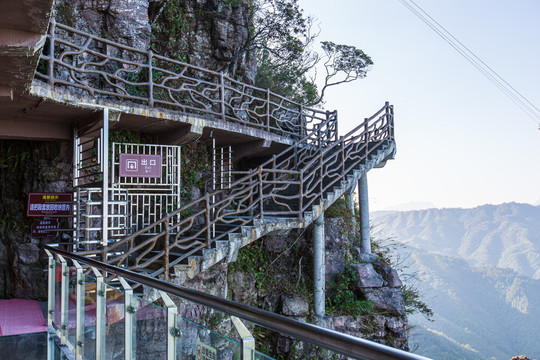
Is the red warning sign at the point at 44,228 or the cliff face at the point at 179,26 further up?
the cliff face at the point at 179,26

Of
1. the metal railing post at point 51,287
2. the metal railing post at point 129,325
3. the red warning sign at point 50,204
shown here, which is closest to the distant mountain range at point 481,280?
the red warning sign at point 50,204

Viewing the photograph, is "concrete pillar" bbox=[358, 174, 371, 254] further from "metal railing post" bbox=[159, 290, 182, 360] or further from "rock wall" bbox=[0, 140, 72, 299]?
"metal railing post" bbox=[159, 290, 182, 360]

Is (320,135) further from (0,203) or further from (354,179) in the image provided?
(0,203)

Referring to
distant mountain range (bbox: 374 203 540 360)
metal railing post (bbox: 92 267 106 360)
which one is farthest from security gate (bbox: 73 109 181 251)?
distant mountain range (bbox: 374 203 540 360)

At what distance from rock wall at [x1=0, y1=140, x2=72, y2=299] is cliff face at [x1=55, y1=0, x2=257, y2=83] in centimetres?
301

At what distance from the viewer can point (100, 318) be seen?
10.9ft

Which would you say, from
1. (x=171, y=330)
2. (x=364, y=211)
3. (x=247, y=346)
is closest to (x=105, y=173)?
(x=171, y=330)

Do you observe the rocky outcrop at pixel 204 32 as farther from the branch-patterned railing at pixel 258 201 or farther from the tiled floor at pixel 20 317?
the tiled floor at pixel 20 317

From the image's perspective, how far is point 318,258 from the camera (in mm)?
10312

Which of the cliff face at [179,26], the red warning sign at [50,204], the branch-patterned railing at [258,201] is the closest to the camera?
the branch-patterned railing at [258,201]

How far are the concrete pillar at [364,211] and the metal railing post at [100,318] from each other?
927cm

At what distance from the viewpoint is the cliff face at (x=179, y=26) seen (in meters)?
9.30

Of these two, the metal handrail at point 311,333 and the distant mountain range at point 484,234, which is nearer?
the metal handrail at point 311,333

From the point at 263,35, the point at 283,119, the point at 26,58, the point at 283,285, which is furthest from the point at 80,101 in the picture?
the point at 263,35
